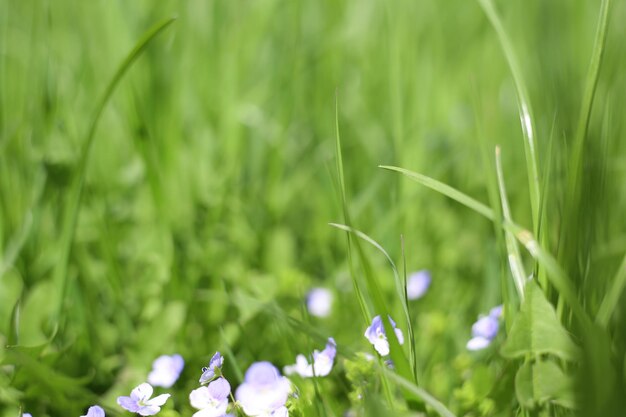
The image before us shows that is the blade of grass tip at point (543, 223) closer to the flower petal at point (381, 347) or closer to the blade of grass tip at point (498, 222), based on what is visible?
the blade of grass tip at point (498, 222)

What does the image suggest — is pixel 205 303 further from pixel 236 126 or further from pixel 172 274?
pixel 236 126

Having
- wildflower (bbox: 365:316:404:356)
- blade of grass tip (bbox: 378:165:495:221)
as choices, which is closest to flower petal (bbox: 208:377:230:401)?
wildflower (bbox: 365:316:404:356)

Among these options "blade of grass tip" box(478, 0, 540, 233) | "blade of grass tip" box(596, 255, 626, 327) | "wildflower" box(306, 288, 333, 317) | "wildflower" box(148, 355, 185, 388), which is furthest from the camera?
"wildflower" box(306, 288, 333, 317)

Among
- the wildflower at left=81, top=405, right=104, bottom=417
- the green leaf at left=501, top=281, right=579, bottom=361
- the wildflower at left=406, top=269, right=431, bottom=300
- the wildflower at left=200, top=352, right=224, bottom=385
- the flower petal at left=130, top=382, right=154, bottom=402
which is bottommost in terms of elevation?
the wildflower at left=406, top=269, right=431, bottom=300

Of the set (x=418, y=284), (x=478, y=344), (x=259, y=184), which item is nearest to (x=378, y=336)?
(x=478, y=344)

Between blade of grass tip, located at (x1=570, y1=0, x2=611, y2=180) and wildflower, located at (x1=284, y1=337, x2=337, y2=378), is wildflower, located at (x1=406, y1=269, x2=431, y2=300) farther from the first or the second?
blade of grass tip, located at (x1=570, y1=0, x2=611, y2=180)

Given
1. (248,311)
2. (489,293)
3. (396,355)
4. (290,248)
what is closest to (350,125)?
(290,248)

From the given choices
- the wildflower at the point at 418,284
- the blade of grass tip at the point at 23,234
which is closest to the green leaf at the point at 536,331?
A: the wildflower at the point at 418,284
